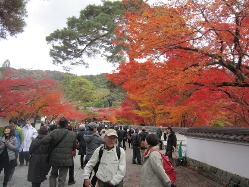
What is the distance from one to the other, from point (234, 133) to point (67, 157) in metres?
4.54

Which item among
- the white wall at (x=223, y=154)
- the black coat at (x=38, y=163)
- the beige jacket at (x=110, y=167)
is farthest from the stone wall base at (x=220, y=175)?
the black coat at (x=38, y=163)

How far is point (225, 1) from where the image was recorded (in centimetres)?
810

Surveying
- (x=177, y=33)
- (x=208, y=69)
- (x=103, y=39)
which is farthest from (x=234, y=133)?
(x=103, y=39)

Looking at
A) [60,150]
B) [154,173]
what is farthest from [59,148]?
[154,173]

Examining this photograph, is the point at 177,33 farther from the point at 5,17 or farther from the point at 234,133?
the point at 5,17

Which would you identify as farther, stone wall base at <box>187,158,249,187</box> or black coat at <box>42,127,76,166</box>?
stone wall base at <box>187,158,249,187</box>

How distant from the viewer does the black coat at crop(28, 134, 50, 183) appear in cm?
606

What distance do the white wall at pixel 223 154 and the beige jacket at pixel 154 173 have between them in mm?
3704

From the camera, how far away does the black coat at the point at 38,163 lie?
606 centimetres

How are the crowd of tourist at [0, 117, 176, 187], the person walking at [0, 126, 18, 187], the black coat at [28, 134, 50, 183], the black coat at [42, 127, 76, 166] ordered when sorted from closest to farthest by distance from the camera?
1. the crowd of tourist at [0, 117, 176, 187]
2. the black coat at [42, 127, 76, 166]
3. the black coat at [28, 134, 50, 183]
4. the person walking at [0, 126, 18, 187]

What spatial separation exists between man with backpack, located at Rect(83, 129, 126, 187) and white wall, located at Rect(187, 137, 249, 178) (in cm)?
390

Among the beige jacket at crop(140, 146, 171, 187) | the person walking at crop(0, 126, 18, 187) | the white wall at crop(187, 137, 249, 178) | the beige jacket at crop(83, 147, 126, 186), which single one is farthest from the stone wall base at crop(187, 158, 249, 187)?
the person walking at crop(0, 126, 18, 187)

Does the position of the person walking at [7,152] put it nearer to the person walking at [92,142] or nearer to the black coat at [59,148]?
the black coat at [59,148]

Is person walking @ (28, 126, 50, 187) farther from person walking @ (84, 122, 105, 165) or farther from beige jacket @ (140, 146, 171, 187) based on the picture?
beige jacket @ (140, 146, 171, 187)
